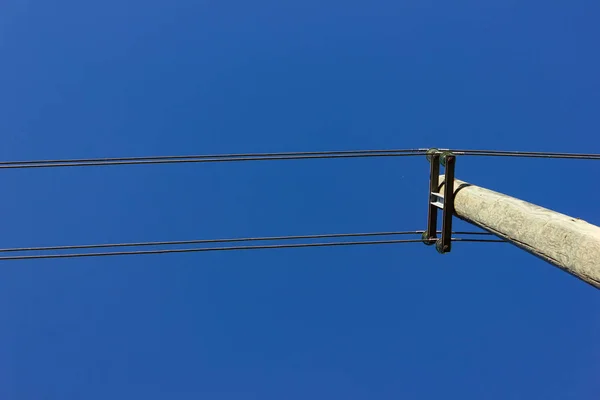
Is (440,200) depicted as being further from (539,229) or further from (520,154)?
(539,229)

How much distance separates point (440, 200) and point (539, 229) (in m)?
2.59

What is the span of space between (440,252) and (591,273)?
10.1 feet

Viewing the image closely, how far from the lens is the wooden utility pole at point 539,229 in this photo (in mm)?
3654

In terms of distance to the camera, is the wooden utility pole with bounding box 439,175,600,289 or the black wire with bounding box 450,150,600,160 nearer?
the wooden utility pole with bounding box 439,175,600,289

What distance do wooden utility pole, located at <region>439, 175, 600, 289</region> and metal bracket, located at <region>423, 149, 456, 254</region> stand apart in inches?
9.1

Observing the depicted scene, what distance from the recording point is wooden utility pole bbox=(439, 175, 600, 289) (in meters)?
3.65

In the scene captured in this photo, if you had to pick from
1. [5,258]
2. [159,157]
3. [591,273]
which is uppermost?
[159,157]

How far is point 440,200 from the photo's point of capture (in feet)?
22.5

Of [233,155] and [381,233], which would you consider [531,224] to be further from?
[233,155]

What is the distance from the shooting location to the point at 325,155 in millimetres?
7262

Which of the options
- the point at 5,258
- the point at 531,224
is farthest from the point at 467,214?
the point at 5,258

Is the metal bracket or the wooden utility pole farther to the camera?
the metal bracket

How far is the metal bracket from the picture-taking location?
20.5 feet

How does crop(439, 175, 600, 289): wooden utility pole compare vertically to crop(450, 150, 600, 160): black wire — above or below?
below
